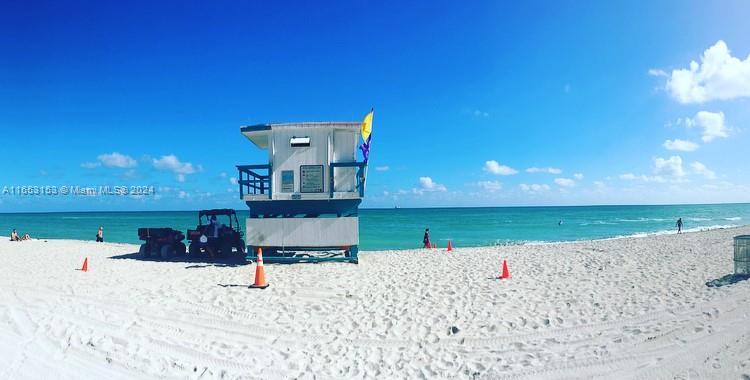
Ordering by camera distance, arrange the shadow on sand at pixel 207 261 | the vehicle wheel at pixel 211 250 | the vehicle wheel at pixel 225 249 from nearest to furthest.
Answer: the shadow on sand at pixel 207 261
the vehicle wheel at pixel 211 250
the vehicle wheel at pixel 225 249

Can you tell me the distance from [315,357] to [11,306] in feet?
24.1

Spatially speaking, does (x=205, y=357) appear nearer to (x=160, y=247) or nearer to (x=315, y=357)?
(x=315, y=357)

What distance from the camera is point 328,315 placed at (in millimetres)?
7570

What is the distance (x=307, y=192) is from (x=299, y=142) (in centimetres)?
194

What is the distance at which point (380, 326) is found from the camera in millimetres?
6879

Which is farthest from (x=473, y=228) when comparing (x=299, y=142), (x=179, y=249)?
(x=299, y=142)

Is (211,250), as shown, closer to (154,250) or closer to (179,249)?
(179,249)

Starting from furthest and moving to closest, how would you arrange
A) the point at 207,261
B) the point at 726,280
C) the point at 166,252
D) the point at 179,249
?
the point at 179,249 < the point at 166,252 < the point at 207,261 < the point at 726,280

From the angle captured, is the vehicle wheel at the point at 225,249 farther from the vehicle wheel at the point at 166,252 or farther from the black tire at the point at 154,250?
the black tire at the point at 154,250

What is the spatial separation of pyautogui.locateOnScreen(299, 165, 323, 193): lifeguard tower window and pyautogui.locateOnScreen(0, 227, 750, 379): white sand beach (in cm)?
410

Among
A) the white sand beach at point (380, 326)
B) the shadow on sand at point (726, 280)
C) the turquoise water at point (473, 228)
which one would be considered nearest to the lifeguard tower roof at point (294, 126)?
the white sand beach at point (380, 326)

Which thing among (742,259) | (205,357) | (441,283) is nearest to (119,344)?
(205,357)

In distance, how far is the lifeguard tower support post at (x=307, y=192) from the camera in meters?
14.4

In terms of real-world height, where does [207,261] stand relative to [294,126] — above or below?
below
